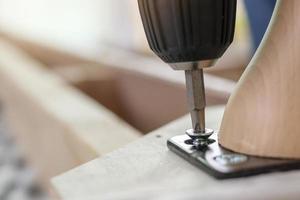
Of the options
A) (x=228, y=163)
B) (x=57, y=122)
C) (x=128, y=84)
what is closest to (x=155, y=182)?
(x=228, y=163)

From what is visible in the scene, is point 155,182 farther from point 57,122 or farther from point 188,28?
point 57,122

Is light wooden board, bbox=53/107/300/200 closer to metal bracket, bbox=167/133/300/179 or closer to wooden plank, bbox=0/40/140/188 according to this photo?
metal bracket, bbox=167/133/300/179

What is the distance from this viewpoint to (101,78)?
147cm

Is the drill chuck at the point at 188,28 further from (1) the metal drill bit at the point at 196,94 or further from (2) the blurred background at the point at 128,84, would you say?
(2) the blurred background at the point at 128,84

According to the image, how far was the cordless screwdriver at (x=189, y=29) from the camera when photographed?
0.97 ft

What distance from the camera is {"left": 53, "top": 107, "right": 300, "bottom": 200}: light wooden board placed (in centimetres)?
27

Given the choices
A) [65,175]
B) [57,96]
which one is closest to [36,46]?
[57,96]

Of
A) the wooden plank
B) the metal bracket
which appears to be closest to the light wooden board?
the metal bracket

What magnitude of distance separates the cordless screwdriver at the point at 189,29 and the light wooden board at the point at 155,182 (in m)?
0.06

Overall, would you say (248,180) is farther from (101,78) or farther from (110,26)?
(110,26)

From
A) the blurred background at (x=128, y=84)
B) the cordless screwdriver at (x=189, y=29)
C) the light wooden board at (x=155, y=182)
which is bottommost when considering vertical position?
the blurred background at (x=128, y=84)

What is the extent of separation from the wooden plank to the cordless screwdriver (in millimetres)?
229

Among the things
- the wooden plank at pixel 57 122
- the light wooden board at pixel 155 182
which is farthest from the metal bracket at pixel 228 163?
the wooden plank at pixel 57 122

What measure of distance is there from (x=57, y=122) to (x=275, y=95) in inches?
21.9
